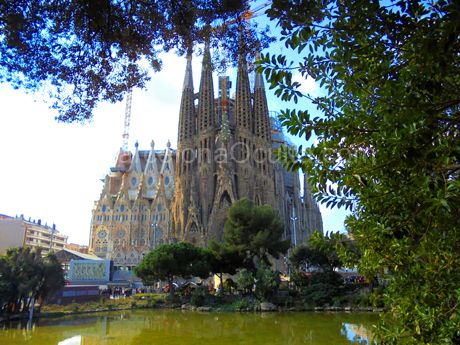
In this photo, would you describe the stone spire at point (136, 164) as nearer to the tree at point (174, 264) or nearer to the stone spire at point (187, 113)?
the stone spire at point (187, 113)

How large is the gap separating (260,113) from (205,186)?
42.5 feet

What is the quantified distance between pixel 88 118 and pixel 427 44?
6.03 metres

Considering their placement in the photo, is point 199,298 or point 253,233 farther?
point 253,233

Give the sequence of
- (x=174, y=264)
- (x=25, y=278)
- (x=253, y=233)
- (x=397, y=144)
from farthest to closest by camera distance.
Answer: (x=253, y=233)
(x=174, y=264)
(x=25, y=278)
(x=397, y=144)

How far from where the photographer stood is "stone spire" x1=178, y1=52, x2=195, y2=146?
162 feet

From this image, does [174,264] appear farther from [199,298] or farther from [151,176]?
[151,176]

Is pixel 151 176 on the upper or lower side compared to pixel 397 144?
upper

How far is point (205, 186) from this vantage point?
151 ft

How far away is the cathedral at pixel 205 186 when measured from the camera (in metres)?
45.5

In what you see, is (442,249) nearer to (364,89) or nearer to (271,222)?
(364,89)

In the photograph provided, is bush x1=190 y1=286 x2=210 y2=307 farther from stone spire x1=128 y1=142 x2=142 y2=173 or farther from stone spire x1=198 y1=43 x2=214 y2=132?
stone spire x1=128 y1=142 x2=142 y2=173

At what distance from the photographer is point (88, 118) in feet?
23.0

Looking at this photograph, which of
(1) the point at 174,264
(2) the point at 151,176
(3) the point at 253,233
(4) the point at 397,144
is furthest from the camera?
(2) the point at 151,176

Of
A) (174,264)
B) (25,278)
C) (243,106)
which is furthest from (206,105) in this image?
(25,278)
